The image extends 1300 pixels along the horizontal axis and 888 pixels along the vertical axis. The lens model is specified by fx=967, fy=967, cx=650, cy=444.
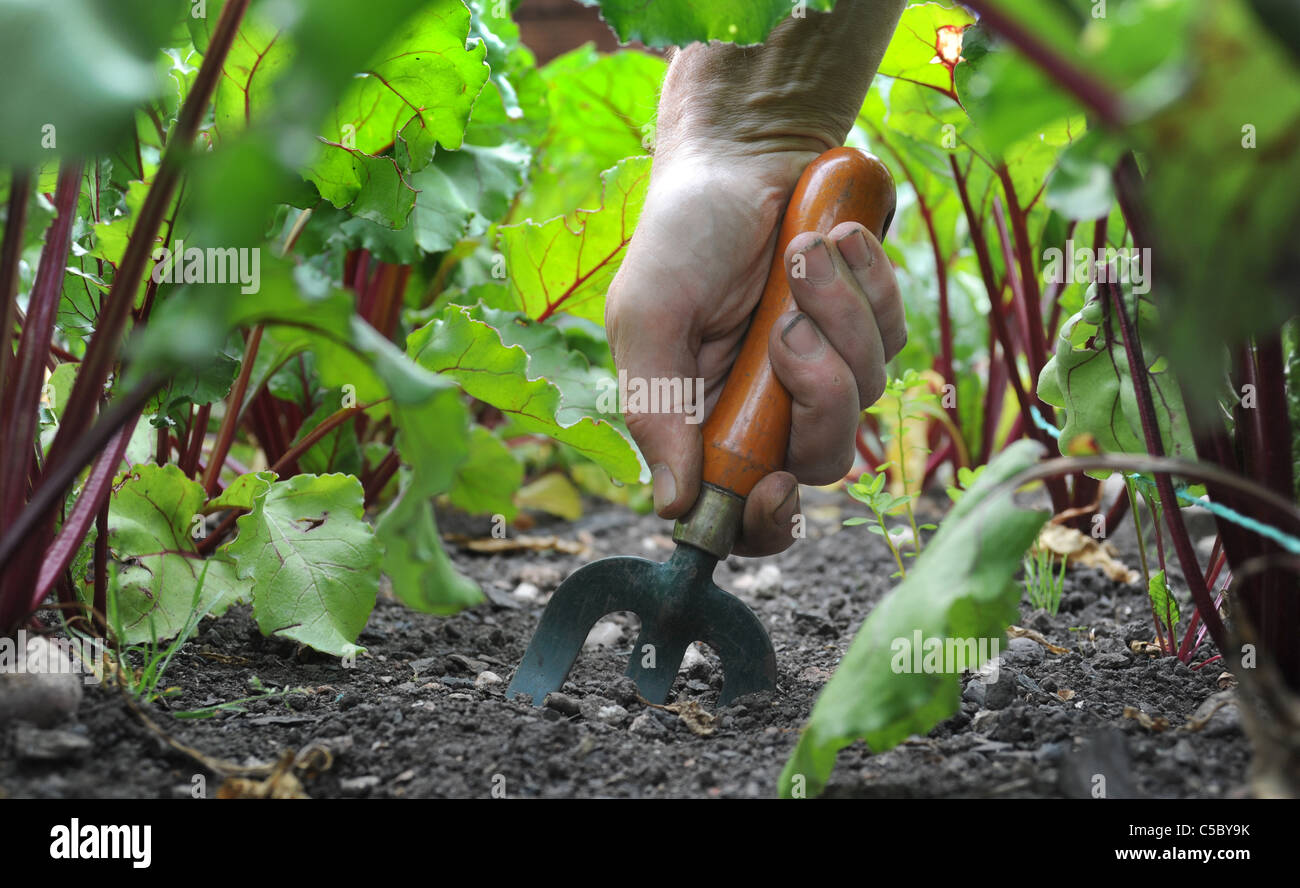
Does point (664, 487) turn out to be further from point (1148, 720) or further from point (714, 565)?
point (1148, 720)

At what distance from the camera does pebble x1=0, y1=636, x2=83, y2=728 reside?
787 mm

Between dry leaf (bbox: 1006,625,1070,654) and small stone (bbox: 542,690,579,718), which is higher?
dry leaf (bbox: 1006,625,1070,654)

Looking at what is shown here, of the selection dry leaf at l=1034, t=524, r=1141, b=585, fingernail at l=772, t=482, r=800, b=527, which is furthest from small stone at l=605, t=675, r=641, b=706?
dry leaf at l=1034, t=524, r=1141, b=585

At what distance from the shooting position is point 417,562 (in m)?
0.66

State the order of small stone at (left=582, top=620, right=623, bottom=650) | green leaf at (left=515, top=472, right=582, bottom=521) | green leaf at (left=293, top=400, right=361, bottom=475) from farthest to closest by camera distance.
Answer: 1. green leaf at (left=515, top=472, right=582, bottom=521)
2. green leaf at (left=293, top=400, right=361, bottom=475)
3. small stone at (left=582, top=620, right=623, bottom=650)

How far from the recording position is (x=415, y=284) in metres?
1.90

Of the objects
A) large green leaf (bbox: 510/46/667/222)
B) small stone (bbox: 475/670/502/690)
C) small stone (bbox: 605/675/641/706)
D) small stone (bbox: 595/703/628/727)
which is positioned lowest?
small stone (bbox: 595/703/628/727)

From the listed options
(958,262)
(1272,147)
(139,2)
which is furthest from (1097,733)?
(958,262)

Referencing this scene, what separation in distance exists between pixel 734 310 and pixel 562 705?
0.54 m

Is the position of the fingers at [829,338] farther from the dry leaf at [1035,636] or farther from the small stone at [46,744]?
the small stone at [46,744]

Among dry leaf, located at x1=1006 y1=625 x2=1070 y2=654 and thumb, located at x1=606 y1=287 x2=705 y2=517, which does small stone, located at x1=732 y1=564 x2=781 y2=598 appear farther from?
thumb, located at x1=606 y1=287 x2=705 y2=517

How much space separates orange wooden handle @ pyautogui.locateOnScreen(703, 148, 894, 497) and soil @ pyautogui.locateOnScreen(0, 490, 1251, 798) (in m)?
0.26

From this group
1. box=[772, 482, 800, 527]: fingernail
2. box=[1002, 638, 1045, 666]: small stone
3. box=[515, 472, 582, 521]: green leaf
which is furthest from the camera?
box=[515, 472, 582, 521]: green leaf
